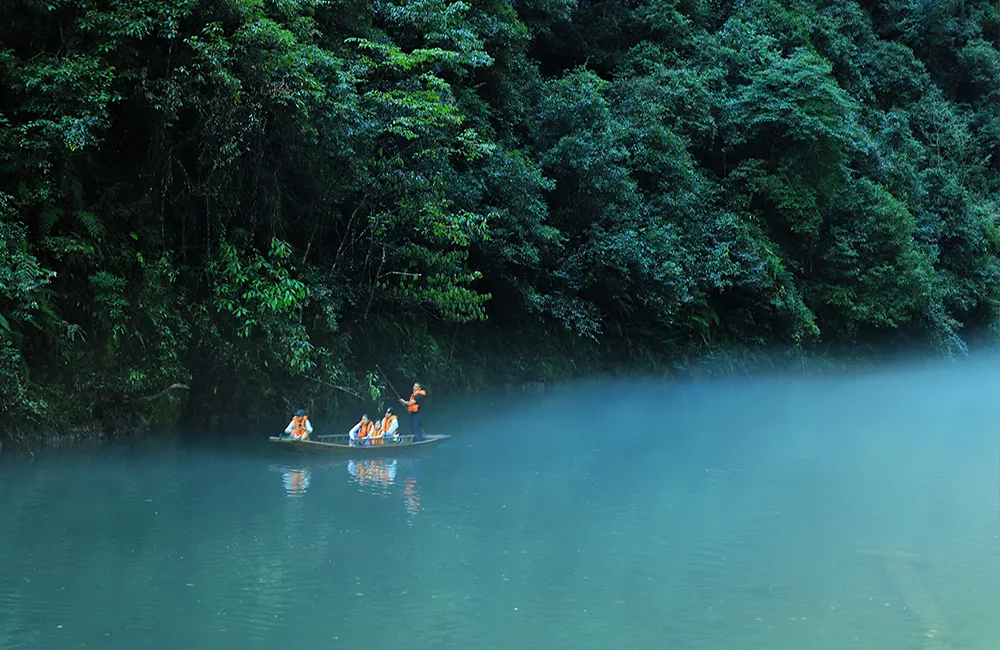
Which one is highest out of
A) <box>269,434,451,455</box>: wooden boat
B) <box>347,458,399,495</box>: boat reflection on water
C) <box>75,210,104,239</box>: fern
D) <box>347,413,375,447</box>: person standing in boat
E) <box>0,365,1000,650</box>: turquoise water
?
<box>75,210,104,239</box>: fern

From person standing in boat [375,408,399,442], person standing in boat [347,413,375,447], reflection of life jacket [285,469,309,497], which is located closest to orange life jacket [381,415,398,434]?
person standing in boat [375,408,399,442]

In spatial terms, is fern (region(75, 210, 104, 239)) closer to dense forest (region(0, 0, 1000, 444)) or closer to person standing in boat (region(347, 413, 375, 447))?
dense forest (region(0, 0, 1000, 444))

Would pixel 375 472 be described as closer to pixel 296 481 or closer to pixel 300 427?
pixel 296 481

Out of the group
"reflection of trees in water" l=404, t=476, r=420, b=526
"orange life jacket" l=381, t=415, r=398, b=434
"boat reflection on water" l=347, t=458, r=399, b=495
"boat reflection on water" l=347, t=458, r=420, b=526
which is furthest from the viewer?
"orange life jacket" l=381, t=415, r=398, b=434

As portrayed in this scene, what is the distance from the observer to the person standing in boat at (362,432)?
54.2 feet

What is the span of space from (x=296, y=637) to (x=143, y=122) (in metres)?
10.9

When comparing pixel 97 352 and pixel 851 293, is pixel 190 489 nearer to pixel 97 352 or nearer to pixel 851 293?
pixel 97 352

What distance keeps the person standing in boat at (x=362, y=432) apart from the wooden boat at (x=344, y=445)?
0.15m

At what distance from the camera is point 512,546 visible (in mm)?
11172

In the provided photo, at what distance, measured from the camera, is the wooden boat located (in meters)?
15.8

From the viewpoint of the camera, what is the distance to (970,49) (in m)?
43.6

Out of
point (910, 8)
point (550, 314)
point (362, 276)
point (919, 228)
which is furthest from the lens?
point (910, 8)

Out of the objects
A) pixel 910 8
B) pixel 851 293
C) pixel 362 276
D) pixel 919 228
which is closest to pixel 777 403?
pixel 851 293

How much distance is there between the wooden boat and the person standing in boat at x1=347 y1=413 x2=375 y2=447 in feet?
0.49
